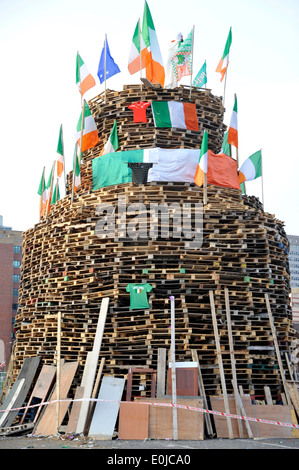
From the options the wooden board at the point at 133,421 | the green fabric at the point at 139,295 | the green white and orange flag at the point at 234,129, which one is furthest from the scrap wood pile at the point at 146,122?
the wooden board at the point at 133,421

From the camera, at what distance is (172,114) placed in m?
23.9

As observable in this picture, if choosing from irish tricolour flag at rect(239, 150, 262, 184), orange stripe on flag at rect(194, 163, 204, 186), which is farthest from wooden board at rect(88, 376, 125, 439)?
irish tricolour flag at rect(239, 150, 262, 184)

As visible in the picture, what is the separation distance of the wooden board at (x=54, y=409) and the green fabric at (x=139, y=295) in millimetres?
2929

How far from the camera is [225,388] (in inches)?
661

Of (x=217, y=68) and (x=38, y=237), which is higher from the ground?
(x=217, y=68)

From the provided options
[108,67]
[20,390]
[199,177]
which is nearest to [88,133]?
[108,67]

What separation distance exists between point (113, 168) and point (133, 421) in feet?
35.9

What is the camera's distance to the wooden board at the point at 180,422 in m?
15.2

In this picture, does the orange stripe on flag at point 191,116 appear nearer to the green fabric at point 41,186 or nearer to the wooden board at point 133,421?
the green fabric at point 41,186

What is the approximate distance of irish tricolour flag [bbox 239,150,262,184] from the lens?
23844 mm

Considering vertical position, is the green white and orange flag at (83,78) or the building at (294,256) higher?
the building at (294,256)
